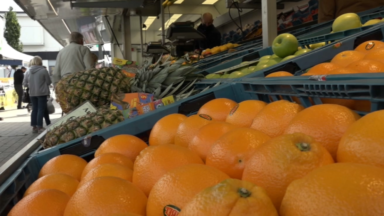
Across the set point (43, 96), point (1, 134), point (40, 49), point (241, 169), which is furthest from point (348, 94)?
point (40, 49)

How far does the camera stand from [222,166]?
0.92 metres

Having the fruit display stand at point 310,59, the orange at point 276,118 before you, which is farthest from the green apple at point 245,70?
the orange at point 276,118

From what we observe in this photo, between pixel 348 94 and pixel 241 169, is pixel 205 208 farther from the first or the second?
pixel 348 94

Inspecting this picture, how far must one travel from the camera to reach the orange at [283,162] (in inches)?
27.9

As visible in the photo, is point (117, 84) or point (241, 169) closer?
point (241, 169)

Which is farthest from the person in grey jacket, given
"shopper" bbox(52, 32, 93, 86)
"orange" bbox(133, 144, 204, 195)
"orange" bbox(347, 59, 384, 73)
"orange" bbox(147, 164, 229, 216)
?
→ "orange" bbox(147, 164, 229, 216)

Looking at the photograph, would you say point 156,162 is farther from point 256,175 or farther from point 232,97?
point 232,97

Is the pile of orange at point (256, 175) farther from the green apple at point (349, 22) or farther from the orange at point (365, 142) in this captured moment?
the green apple at point (349, 22)

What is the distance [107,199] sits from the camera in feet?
2.75

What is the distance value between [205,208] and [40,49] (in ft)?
156

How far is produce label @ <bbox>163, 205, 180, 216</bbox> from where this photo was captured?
75 centimetres

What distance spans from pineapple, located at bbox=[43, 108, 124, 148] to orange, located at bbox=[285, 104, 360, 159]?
1.56m

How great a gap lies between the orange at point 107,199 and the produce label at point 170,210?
0.40 ft

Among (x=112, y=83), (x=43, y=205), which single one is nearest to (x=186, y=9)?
(x=112, y=83)
